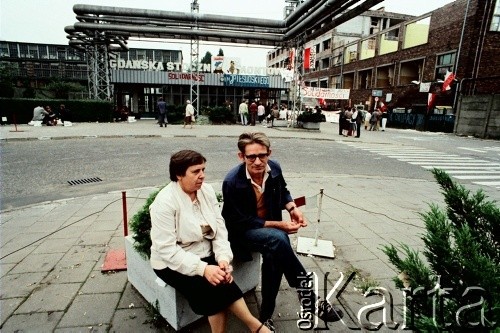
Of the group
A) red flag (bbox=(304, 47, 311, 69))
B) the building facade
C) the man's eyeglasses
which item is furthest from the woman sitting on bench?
the building facade

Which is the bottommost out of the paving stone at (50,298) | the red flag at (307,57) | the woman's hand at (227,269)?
the paving stone at (50,298)

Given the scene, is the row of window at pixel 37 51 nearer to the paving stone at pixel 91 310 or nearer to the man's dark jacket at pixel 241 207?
the paving stone at pixel 91 310

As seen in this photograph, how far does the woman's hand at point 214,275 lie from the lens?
6.71 ft

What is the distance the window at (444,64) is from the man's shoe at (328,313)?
28.5 metres

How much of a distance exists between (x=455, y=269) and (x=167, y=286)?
6.29ft

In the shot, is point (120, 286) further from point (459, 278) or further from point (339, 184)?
point (339, 184)

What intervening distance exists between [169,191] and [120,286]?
147 cm

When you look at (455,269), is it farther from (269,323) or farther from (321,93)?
(321,93)

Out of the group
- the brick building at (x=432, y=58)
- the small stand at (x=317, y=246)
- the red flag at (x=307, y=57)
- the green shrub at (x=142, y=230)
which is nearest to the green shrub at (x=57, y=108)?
the red flag at (x=307, y=57)

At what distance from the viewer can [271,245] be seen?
245cm

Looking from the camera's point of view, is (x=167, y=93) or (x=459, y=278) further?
(x=167, y=93)

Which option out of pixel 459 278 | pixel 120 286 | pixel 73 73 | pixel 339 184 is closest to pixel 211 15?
pixel 339 184

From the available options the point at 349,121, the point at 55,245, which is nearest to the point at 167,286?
the point at 55,245

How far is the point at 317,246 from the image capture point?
3.85 m
